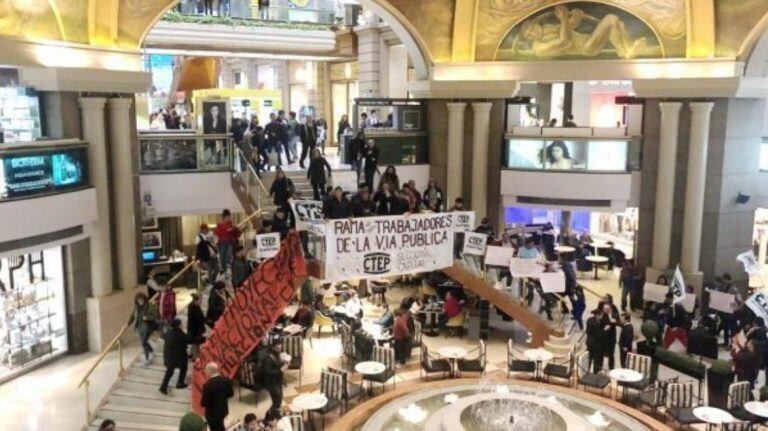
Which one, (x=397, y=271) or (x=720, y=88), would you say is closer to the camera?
(x=397, y=271)

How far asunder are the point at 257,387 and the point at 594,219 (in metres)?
18.1

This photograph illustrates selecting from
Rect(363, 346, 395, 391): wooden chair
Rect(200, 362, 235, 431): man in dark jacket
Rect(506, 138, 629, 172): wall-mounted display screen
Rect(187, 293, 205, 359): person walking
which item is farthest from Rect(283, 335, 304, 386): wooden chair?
Rect(506, 138, 629, 172): wall-mounted display screen

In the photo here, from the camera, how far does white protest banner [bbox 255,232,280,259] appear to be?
15.0m

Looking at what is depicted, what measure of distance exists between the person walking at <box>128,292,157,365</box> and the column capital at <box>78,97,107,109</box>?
16.9ft

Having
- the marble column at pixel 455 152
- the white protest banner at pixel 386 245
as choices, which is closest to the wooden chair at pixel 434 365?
the white protest banner at pixel 386 245

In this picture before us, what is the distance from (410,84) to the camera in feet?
77.6

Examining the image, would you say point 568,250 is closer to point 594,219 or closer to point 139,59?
point 594,219

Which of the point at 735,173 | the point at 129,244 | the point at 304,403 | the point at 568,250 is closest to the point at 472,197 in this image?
the point at 568,250

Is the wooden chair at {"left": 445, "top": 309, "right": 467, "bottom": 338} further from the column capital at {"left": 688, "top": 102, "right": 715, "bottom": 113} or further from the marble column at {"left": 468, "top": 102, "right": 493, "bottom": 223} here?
the column capital at {"left": 688, "top": 102, "right": 715, "bottom": 113}

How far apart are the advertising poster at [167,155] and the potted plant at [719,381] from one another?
1341cm

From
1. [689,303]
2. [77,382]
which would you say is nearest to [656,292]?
[689,303]

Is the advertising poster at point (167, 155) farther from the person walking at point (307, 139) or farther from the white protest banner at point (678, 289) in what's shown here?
the white protest banner at point (678, 289)

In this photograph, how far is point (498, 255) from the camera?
17.0 meters

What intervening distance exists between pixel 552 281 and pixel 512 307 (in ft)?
4.90
